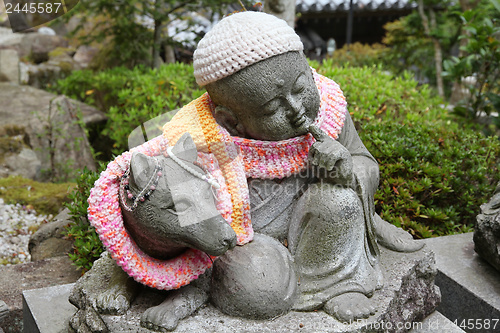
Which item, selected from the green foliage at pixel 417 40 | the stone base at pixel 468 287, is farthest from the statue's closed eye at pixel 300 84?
the green foliage at pixel 417 40

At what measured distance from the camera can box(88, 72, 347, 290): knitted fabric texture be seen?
2.13 meters

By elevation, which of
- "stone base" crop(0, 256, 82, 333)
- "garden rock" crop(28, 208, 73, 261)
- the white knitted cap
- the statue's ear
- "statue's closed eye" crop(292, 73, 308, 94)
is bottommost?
"garden rock" crop(28, 208, 73, 261)

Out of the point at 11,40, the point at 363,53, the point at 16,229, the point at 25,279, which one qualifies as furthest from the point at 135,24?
the point at 363,53

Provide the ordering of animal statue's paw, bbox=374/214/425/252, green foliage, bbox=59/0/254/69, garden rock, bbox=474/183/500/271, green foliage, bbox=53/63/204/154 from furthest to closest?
green foliage, bbox=59/0/254/69
green foliage, bbox=53/63/204/154
garden rock, bbox=474/183/500/271
animal statue's paw, bbox=374/214/425/252

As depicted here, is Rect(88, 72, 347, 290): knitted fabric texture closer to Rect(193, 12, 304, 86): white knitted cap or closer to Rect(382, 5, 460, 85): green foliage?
Rect(193, 12, 304, 86): white knitted cap

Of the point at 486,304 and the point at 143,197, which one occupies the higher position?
the point at 143,197

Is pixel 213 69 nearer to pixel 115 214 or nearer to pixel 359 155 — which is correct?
pixel 115 214

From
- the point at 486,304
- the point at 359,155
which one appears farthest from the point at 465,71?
the point at 359,155

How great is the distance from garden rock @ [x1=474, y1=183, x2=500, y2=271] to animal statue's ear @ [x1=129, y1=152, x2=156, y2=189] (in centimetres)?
242

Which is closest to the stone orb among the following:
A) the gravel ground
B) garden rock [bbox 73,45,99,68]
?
the gravel ground

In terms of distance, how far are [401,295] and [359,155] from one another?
759mm

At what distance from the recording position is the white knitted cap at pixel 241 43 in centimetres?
213

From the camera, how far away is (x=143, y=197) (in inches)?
77.9

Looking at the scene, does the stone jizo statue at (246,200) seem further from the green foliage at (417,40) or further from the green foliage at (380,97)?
the green foliage at (417,40)
